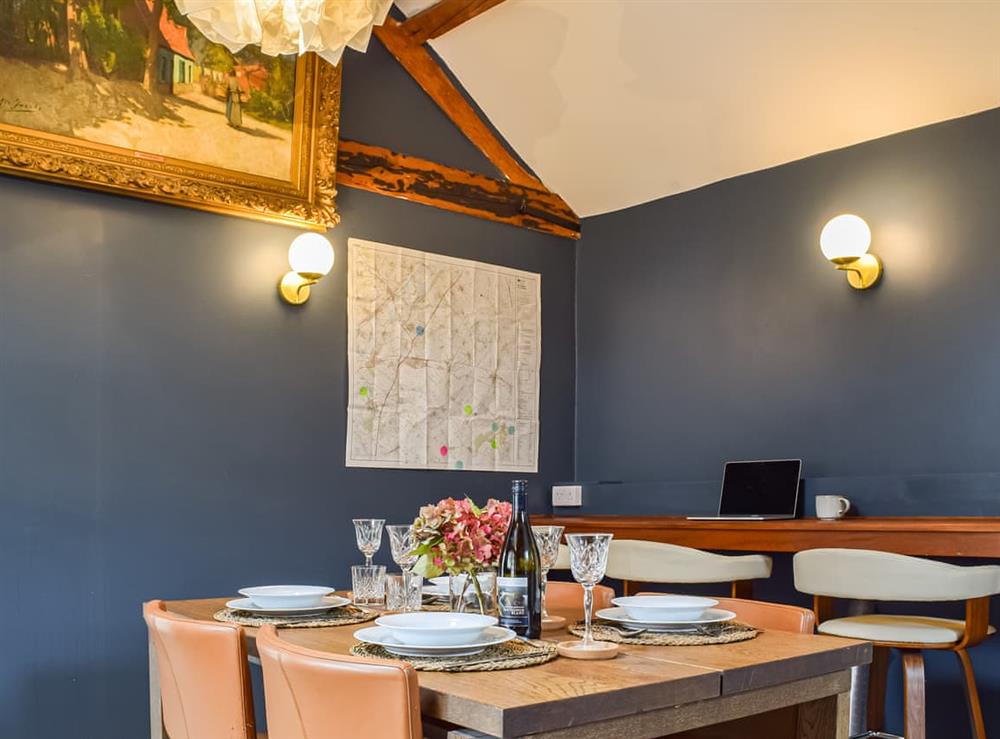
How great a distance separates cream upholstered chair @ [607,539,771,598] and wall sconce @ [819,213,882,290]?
120cm

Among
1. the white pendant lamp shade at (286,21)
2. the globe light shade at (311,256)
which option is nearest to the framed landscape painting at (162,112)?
the globe light shade at (311,256)

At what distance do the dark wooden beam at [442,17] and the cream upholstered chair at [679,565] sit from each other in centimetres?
231

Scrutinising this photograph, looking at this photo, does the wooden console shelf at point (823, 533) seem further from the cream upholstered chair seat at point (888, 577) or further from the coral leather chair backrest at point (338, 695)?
the coral leather chair backrest at point (338, 695)

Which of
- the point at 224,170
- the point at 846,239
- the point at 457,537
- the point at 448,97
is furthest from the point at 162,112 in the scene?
the point at 846,239

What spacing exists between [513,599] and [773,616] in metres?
0.66

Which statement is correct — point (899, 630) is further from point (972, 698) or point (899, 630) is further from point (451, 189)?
point (451, 189)

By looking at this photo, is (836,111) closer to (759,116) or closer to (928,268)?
(759,116)

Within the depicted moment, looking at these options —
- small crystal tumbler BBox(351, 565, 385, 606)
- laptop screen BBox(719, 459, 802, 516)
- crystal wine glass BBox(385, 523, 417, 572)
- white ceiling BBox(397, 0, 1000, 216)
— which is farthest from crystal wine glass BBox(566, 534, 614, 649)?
white ceiling BBox(397, 0, 1000, 216)

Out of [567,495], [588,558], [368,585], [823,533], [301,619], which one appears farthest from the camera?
[567,495]

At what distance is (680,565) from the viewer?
3.44m

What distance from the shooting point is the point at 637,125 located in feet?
14.6

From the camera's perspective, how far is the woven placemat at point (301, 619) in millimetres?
2088

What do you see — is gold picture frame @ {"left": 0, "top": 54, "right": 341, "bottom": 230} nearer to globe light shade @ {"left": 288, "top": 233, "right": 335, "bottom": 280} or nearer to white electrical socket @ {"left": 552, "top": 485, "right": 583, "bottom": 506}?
globe light shade @ {"left": 288, "top": 233, "right": 335, "bottom": 280}

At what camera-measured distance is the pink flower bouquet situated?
6.40 feet
